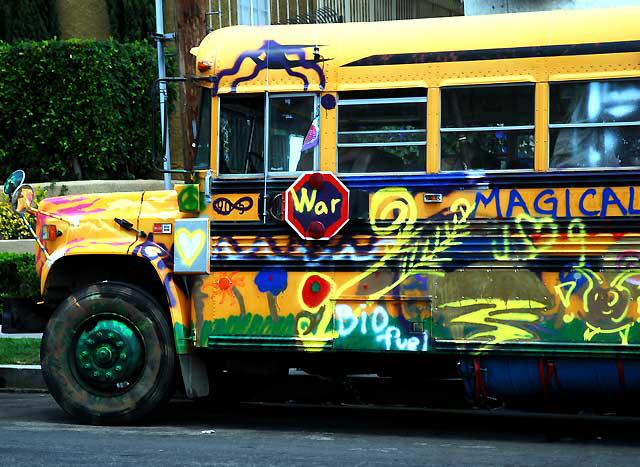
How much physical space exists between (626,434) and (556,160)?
2194mm

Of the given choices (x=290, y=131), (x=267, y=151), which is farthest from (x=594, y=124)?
(x=267, y=151)

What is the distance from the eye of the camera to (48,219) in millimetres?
8633

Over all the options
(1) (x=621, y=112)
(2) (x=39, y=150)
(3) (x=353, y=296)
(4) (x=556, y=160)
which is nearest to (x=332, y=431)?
(3) (x=353, y=296)

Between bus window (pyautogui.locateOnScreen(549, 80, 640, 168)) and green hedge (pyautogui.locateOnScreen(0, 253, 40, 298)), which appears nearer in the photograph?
bus window (pyautogui.locateOnScreen(549, 80, 640, 168))

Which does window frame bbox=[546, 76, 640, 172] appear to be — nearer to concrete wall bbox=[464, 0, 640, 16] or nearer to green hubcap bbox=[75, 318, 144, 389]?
green hubcap bbox=[75, 318, 144, 389]

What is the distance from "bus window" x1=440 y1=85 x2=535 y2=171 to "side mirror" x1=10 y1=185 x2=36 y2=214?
3.10 meters

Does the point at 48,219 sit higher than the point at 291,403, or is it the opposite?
the point at 48,219

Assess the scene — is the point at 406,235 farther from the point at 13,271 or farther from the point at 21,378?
the point at 13,271

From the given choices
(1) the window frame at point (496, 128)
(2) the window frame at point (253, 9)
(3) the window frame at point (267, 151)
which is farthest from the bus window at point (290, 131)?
(2) the window frame at point (253, 9)

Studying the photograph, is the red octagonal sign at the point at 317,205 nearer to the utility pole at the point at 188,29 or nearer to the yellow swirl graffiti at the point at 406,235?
the yellow swirl graffiti at the point at 406,235

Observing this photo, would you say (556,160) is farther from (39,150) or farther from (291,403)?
(39,150)

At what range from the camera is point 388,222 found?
789cm

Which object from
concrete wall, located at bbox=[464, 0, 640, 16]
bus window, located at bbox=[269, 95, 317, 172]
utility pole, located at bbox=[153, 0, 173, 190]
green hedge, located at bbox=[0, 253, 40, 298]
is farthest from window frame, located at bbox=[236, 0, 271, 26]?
bus window, located at bbox=[269, 95, 317, 172]

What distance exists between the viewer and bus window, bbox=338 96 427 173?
7.89m
